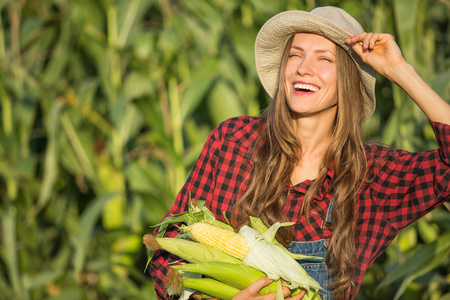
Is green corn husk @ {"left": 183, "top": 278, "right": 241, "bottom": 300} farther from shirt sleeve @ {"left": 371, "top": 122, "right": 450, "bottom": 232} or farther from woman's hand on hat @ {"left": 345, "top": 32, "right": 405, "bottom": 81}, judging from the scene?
woman's hand on hat @ {"left": 345, "top": 32, "right": 405, "bottom": 81}

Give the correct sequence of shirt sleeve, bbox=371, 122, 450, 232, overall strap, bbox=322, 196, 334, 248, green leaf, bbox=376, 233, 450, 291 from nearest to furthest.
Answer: shirt sleeve, bbox=371, 122, 450, 232 → overall strap, bbox=322, 196, 334, 248 → green leaf, bbox=376, 233, 450, 291

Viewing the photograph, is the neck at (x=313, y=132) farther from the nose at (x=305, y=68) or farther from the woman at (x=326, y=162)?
the nose at (x=305, y=68)

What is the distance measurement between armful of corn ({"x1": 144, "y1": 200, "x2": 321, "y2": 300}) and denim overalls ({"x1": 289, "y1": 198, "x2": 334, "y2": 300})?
0.12 meters

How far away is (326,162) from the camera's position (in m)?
1.81

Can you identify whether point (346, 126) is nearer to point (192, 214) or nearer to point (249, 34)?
point (192, 214)

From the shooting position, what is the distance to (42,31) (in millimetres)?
3504

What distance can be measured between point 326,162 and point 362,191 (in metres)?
0.13

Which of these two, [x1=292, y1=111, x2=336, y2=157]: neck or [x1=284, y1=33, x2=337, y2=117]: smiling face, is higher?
[x1=284, y1=33, x2=337, y2=117]: smiling face

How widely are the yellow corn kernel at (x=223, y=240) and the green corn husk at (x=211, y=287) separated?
80mm

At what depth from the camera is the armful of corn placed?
1.47 meters

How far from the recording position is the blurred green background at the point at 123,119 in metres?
2.78

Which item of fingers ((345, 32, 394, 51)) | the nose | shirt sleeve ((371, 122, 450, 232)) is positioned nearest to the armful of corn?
shirt sleeve ((371, 122, 450, 232))

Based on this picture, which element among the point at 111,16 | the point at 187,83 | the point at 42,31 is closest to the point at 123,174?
the point at 187,83

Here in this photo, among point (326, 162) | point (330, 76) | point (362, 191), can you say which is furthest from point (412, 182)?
point (330, 76)
